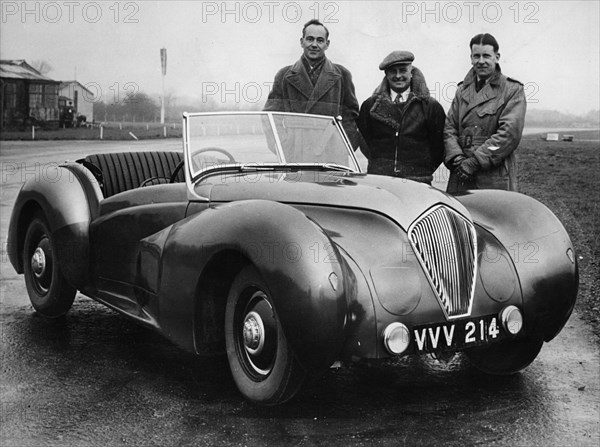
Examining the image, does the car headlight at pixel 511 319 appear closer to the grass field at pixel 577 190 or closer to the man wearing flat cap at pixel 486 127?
the grass field at pixel 577 190

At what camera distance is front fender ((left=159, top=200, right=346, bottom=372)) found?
3020 millimetres

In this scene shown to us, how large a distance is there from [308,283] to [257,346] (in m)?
0.54

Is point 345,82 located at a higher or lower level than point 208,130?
higher

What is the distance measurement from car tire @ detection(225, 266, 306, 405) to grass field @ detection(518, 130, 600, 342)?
8.90 feet

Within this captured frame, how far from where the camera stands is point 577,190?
34.6ft

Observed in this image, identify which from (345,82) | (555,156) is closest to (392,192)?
(345,82)

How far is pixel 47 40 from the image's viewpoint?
1002 cm

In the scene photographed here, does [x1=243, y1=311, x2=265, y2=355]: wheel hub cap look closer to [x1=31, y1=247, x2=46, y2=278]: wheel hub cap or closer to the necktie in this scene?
[x1=31, y1=247, x2=46, y2=278]: wheel hub cap

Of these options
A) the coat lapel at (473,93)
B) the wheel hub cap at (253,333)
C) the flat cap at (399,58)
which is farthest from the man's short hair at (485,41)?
the wheel hub cap at (253,333)

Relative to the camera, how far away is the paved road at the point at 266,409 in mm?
3143

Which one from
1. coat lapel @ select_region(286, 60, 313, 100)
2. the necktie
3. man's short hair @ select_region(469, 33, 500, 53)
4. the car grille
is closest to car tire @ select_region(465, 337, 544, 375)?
the car grille

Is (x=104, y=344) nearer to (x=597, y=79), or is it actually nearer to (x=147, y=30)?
(x=147, y=30)

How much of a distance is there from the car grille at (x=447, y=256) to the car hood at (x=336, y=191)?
7 cm

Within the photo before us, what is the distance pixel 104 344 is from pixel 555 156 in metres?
12.9
